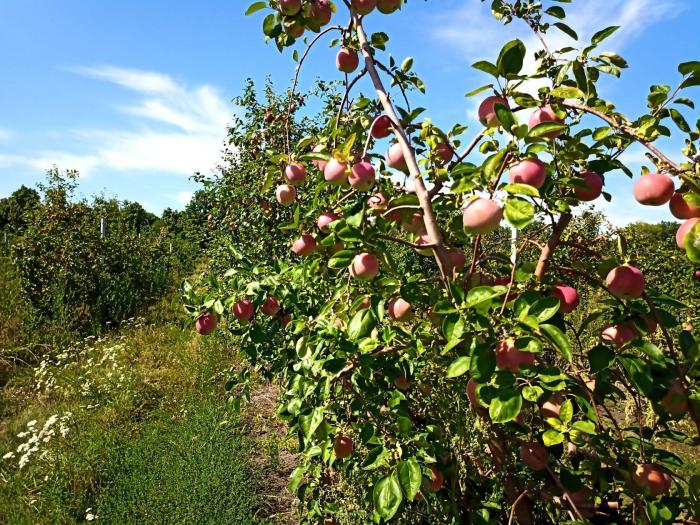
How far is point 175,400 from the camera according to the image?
3.67 metres

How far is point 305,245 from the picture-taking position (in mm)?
1228

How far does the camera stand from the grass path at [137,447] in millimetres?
2322

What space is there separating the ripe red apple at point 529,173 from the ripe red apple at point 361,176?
31cm

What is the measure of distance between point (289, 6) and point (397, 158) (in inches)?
18.8

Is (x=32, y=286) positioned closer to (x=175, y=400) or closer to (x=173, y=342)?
(x=173, y=342)

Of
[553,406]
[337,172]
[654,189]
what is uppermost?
[337,172]

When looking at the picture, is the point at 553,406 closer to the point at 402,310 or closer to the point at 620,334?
the point at 620,334

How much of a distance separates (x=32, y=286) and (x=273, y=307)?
5.45m

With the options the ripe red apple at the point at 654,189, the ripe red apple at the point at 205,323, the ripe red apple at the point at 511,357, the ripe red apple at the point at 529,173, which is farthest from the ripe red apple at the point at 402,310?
the ripe red apple at the point at 205,323

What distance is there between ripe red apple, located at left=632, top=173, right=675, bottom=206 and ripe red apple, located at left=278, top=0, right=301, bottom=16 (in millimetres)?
879

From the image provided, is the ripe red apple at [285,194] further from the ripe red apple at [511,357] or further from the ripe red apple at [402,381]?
the ripe red apple at [511,357]

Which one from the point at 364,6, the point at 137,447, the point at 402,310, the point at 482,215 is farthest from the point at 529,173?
the point at 137,447

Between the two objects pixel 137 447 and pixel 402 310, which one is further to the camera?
pixel 137 447

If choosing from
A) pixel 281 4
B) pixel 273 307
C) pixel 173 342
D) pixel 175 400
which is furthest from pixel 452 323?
pixel 173 342
